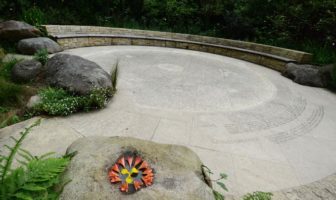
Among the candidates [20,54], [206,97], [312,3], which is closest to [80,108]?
[206,97]

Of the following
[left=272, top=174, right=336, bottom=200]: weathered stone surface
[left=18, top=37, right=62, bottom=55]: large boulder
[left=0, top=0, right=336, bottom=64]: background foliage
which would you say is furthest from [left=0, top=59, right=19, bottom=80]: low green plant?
[left=272, top=174, right=336, bottom=200]: weathered stone surface

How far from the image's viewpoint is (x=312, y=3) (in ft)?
25.1

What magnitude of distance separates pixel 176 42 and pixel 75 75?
20.0 feet

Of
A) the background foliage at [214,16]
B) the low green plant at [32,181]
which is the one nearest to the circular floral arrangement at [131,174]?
the low green plant at [32,181]

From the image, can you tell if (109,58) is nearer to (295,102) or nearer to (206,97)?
(206,97)

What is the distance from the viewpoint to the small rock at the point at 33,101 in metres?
3.74

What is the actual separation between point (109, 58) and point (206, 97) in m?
3.50

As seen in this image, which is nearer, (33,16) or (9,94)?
(9,94)

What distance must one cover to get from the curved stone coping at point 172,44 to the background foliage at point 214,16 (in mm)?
1041

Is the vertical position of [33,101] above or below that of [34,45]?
below

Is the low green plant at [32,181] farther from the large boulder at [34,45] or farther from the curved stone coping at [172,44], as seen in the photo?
the curved stone coping at [172,44]

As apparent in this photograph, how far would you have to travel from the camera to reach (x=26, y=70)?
4.73 metres

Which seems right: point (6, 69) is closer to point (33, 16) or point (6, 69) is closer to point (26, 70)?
point (26, 70)

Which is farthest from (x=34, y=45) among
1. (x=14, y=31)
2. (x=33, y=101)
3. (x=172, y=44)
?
(x=172, y=44)
